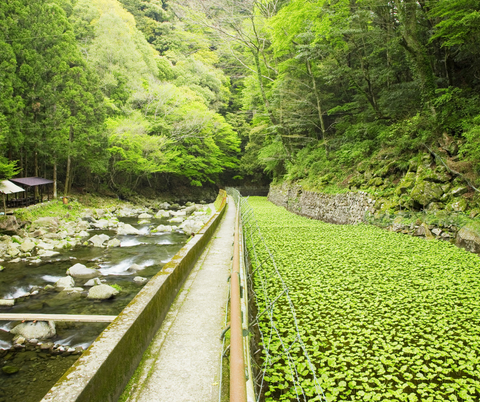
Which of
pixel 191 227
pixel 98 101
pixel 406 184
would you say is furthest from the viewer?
pixel 98 101

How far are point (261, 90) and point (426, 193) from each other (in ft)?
49.5

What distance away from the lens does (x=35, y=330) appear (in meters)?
5.61

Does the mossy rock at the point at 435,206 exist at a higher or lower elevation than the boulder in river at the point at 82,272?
higher

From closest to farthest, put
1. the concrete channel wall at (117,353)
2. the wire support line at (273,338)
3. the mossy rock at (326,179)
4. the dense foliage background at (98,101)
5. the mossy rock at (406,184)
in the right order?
the concrete channel wall at (117,353)
the wire support line at (273,338)
the mossy rock at (406,184)
the mossy rock at (326,179)
the dense foliage background at (98,101)

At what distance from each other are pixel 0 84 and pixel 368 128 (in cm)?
1849

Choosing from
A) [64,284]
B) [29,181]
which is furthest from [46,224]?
[64,284]

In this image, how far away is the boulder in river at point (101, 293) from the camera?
24.5ft

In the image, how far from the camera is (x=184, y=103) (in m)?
30.6

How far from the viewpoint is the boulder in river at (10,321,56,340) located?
18.2ft

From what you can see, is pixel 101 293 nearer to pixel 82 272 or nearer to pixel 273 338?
pixel 82 272

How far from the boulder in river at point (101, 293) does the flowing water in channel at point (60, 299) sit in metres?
0.15

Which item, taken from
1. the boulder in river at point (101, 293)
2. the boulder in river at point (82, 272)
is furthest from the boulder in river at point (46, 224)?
the boulder in river at point (101, 293)

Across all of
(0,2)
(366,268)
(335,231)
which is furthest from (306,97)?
(0,2)

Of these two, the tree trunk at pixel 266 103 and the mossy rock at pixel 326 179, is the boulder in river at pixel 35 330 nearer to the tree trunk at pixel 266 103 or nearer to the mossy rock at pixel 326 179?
the mossy rock at pixel 326 179
